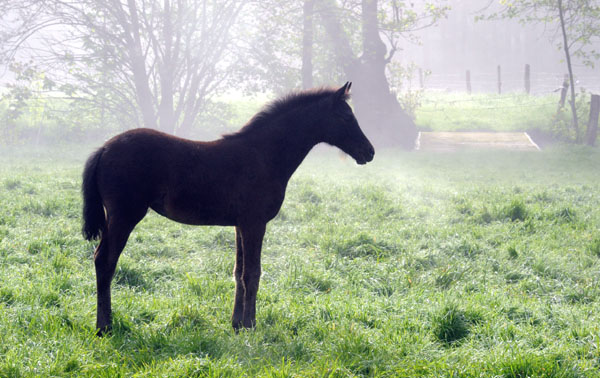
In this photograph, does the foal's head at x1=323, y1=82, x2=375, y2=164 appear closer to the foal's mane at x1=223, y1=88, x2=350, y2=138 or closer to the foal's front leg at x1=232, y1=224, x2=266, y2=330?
the foal's mane at x1=223, y1=88, x2=350, y2=138

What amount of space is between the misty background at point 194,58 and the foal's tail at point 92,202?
1330 cm

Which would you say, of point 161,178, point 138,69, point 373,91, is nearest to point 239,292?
point 161,178

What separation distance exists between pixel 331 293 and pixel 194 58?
1555cm

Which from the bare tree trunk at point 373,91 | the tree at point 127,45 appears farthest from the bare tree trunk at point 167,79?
the bare tree trunk at point 373,91

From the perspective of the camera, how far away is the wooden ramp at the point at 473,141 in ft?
66.0

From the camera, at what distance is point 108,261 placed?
3.78m

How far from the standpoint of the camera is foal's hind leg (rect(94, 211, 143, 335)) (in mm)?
3754

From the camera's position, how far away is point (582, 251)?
247 inches

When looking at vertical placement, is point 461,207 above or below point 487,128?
below

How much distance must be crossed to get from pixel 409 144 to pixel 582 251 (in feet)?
52.0

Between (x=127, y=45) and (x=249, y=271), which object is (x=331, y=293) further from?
(x=127, y=45)

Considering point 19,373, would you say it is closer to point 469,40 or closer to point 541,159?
point 541,159

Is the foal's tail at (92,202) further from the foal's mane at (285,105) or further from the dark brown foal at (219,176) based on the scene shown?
the foal's mane at (285,105)

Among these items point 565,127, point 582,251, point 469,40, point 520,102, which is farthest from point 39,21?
point 469,40
